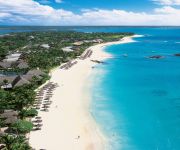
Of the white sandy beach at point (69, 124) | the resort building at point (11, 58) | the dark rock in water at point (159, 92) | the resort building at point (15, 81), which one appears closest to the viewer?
the white sandy beach at point (69, 124)

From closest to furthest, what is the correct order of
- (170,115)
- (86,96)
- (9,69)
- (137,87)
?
(170,115)
(86,96)
(137,87)
(9,69)

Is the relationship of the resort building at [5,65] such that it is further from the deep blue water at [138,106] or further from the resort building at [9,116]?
the resort building at [9,116]

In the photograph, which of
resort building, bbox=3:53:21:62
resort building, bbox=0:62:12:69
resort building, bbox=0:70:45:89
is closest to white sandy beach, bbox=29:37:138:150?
resort building, bbox=0:70:45:89

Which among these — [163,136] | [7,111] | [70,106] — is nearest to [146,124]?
[163,136]

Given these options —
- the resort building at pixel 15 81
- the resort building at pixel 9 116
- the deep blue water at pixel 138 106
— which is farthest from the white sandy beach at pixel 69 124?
the resort building at pixel 15 81

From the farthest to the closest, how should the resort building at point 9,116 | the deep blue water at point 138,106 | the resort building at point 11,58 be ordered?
the resort building at point 11,58
the resort building at point 9,116
the deep blue water at point 138,106

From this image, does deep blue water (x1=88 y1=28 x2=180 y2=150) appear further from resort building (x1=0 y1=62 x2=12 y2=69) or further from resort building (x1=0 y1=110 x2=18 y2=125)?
resort building (x1=0 y1=62 x2=12 y2=69)

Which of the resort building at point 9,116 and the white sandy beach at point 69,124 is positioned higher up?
the resort building at point 9,116

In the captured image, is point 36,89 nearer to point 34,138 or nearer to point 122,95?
point 122,95
